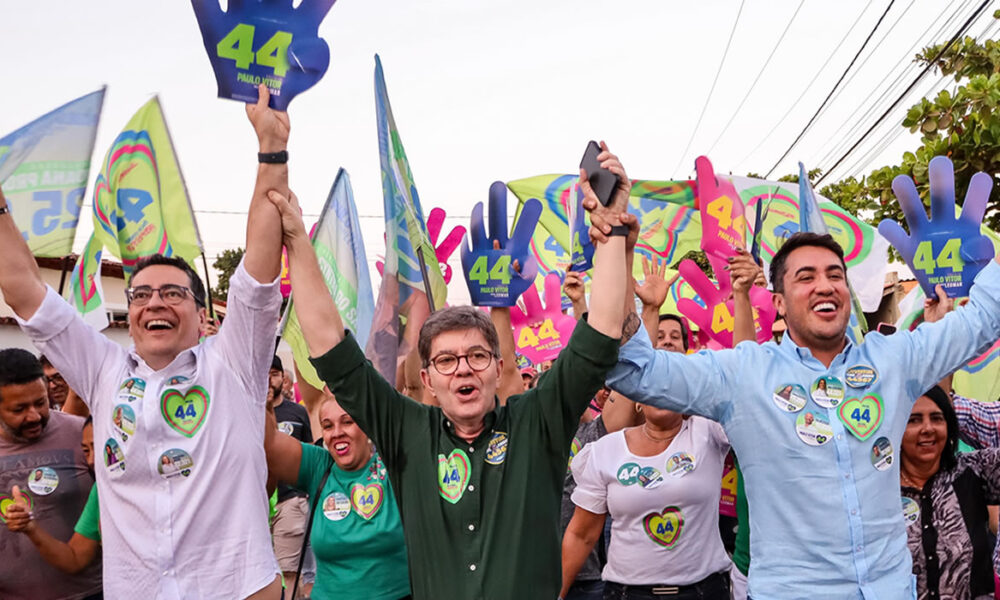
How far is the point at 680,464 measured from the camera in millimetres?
3521

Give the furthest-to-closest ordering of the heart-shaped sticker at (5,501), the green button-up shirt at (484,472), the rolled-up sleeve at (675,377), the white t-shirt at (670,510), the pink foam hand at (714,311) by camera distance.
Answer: the pink foam hand at (714,311) → the white t-shirt at (670,510) → the heart-shaped sticker at (5,501) → the rolled-up sleeve at (675,377) → the green button-up shirt at (484,472)

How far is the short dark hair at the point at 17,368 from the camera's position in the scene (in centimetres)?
349

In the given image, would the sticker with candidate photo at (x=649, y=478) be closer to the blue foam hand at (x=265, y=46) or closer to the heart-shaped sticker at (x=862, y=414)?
the heart-shaped sticker at (x=862, y=414)

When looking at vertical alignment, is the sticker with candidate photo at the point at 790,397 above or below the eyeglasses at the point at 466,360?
below

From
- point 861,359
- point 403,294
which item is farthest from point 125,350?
point 861,359

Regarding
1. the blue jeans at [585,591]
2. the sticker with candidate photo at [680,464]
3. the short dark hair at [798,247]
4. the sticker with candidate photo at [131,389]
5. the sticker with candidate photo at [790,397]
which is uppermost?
the short dark hair at [798,247]

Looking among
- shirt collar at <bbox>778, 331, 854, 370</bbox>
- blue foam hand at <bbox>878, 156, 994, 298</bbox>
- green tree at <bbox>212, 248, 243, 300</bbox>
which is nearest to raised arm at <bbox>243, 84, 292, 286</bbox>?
shirt collar at <bbox>778, 331, 854, 370</bbox>

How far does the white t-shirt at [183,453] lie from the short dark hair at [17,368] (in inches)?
36.8

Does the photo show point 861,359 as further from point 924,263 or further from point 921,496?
point 924,263

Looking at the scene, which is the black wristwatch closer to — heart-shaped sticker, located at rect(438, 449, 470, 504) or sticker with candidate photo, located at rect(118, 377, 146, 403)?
sticker with candidate photo, located at rect(118, 377, 146, 403)

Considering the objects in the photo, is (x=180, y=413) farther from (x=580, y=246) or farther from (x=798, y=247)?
(x=580, y=246)

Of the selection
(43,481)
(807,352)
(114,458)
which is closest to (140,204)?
(43,481)

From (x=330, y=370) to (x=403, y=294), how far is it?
2.04m

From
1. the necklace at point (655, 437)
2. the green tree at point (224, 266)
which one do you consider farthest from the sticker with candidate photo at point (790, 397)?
the green tree at point (224, 266)
